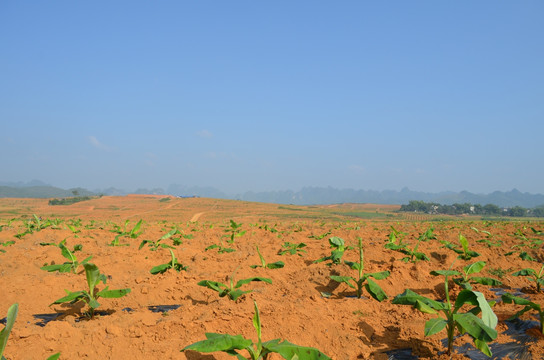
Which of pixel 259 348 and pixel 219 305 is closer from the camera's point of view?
pixel 259 348

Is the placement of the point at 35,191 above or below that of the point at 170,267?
below

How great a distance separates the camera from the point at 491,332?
7.41 feet

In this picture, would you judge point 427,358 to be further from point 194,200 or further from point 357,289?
point 194,200

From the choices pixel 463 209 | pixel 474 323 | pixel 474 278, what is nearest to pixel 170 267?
pixel 474 323

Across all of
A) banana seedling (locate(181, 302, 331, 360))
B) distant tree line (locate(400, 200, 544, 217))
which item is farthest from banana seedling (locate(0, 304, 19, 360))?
distant tree line (locate(400, 200, 544, 217))

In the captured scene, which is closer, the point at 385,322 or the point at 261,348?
the point at 261,348

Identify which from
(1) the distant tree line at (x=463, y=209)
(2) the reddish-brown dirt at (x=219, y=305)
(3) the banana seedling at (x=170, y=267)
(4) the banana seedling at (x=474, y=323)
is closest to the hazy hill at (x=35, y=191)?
(1) the distant tree line at (x=463, y=209)

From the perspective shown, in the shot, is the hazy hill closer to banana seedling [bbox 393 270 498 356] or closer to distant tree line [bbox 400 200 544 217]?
distant tree line [bbox 400 200 544 217]

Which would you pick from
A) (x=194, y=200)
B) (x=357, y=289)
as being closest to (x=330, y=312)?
(x=357, y=289)

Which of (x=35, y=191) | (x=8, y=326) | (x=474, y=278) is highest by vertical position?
(x=8, y=326)

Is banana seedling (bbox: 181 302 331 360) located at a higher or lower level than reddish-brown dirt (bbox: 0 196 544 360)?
higher

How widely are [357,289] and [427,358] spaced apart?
159 centimetres

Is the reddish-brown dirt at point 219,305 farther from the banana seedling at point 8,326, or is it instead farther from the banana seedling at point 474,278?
the banana seedling at point 8,326

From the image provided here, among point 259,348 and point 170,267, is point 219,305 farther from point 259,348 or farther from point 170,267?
point 170,267
